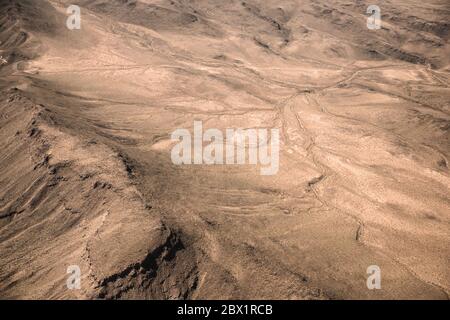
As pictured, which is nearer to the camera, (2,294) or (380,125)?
(2,294)

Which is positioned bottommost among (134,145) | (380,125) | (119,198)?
(380,125)

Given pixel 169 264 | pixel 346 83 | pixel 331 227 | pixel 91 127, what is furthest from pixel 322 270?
pixel 346 83

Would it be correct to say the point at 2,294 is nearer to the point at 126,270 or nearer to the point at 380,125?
the point at 126,270

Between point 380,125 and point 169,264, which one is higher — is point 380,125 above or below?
below
